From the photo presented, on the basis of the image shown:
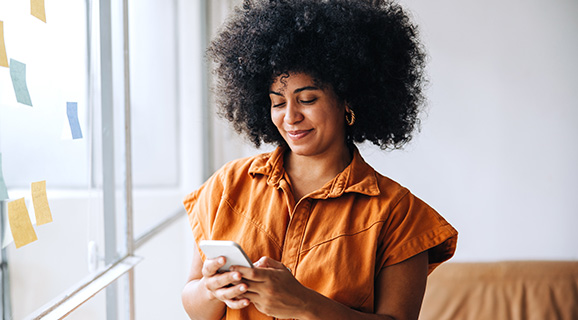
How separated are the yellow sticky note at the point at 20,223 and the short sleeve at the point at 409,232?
77cm

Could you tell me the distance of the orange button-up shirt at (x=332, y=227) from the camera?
45.0 inches

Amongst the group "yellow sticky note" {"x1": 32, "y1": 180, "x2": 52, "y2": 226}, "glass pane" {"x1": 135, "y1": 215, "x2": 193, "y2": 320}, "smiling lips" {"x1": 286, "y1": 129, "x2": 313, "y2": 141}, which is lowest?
"glass pane" {"x1": 135, "y1": 215, "x2": 193, "y2": 320}

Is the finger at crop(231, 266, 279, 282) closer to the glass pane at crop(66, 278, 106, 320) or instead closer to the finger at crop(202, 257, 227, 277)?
the finger at crop(202, 257, 227, 277)

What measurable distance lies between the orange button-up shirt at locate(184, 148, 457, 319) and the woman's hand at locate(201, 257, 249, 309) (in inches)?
5.0

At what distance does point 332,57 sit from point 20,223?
77 cm

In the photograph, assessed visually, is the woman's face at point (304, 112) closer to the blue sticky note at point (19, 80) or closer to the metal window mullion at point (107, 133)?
the blue sticky note at point (19, 80)

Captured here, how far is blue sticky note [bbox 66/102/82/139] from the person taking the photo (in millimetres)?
1425

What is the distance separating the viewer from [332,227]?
1176mm

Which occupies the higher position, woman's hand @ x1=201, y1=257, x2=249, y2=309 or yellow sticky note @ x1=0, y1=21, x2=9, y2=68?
yellow sticky note @ x1=0, y1=21, x2=9, y2=68

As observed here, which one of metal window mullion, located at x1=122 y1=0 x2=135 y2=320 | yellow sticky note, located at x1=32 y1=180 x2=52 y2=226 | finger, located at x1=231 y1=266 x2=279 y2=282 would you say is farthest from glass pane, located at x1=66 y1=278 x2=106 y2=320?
finger, located at x1=231 y1=266 x2=279 y2=282

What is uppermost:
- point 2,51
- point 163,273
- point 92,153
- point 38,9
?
point 38,9

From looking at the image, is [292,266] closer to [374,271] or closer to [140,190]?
[374,271]

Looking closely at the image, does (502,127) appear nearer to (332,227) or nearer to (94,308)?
(332,227)

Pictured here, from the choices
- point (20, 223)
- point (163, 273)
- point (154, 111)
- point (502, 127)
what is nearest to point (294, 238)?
point (20, 223)
